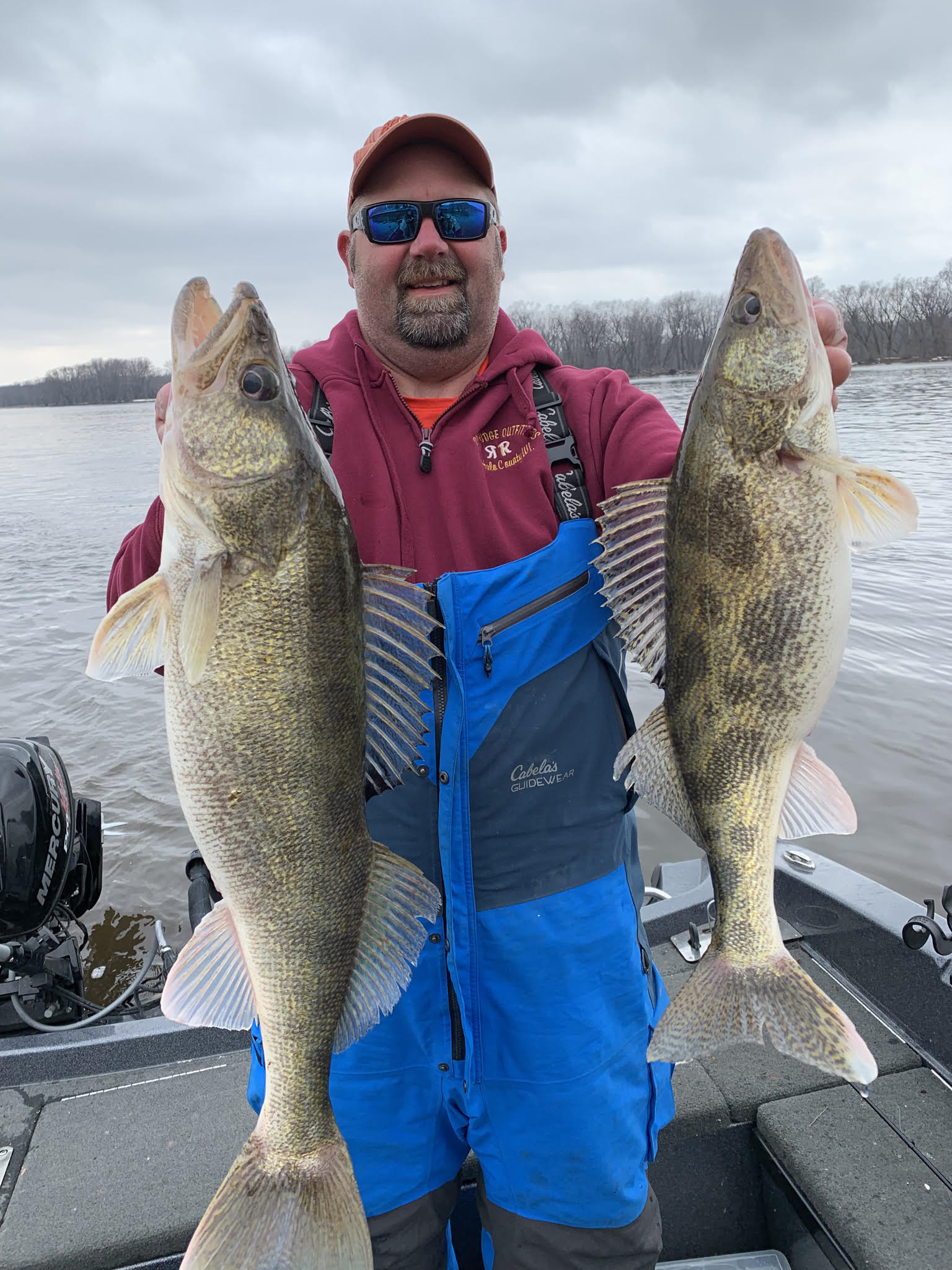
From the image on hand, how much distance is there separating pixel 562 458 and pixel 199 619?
3.85 ft

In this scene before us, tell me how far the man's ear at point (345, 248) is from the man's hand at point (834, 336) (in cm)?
154

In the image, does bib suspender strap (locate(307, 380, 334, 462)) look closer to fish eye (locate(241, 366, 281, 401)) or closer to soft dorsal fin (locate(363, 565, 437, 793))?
fish eye (locate(241, 366, 281, 401))

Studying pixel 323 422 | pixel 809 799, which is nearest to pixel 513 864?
pixel 809 799

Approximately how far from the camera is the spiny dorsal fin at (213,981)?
76.2 inches

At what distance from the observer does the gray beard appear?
8.16 ft

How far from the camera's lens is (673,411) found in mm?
31672

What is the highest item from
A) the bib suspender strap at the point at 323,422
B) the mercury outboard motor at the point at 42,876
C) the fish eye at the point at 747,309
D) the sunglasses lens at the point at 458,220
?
the sunglasses lens at the point at 458,220

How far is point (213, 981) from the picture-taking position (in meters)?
1.97

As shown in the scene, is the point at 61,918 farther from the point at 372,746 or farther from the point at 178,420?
the point at 178,420

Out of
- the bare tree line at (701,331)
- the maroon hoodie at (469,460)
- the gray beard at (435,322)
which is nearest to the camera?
the maroon hoodie at (469,460)

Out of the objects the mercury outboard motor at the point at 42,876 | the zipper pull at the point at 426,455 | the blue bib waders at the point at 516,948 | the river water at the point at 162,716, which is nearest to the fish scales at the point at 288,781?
the blue bib waders at the point at 516,948

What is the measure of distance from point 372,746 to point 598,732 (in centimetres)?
69

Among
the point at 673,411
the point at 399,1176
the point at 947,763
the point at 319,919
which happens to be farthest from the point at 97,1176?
the point at 673,411

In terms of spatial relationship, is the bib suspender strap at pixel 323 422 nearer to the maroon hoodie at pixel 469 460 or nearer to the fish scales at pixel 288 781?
the maroon hoodie at pixel 469 460
